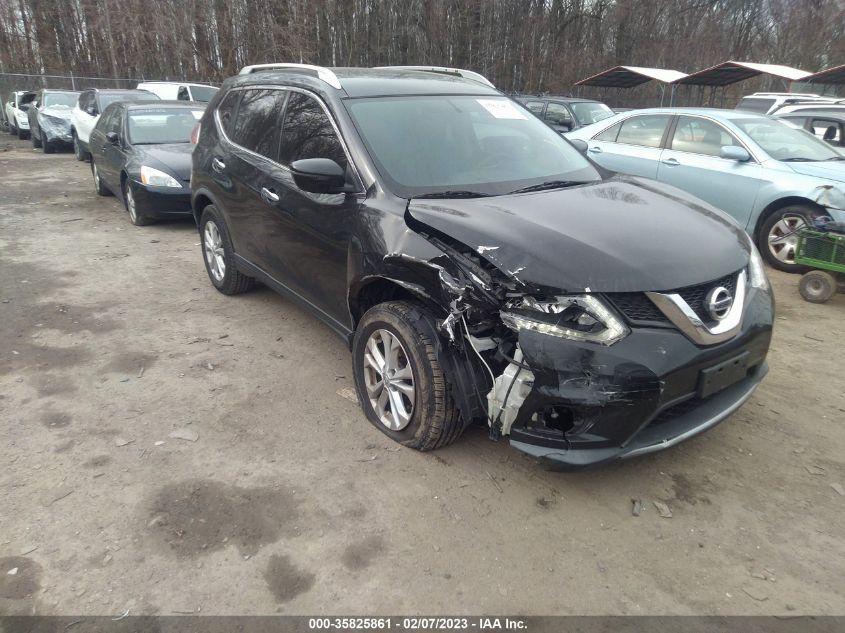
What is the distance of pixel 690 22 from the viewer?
30031mm

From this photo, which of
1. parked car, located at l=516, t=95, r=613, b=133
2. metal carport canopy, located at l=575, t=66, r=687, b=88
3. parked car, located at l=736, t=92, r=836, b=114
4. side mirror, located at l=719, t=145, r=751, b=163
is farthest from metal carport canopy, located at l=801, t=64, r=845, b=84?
side mirror, located at l=719, t=145, r=751, b=163

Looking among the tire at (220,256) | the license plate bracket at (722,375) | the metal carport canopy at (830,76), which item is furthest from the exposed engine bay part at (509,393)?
the metal carport canopy at (830,76)

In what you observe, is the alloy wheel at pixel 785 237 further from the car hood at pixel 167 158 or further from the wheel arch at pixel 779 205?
the car hood at pixel 167 158

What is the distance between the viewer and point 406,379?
123 inches

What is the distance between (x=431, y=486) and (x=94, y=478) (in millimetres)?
1718

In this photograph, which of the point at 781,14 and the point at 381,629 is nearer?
the point at 381,629

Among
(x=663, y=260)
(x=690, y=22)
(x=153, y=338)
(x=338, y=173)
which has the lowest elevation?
(x=153, y=338)

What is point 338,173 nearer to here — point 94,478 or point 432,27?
point 94,478

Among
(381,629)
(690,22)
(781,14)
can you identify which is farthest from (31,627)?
(781,14)

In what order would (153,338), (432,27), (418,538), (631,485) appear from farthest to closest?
1. (432,27)
2. (153,338)
3. (631,485)
4. (418,538)

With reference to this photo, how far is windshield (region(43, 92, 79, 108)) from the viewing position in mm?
17250

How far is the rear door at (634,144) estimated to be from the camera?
767cm

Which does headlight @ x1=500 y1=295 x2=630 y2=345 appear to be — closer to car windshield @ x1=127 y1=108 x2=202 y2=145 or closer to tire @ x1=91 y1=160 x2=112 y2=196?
car windshield @ x1=127 y1=108 x2=202 y2=145

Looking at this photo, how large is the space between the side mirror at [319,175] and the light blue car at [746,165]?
351 centimetres
